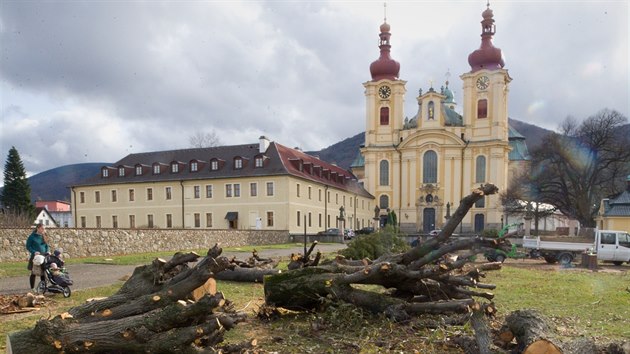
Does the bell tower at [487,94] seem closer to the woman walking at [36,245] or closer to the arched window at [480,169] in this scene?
the arched window at [480,169]

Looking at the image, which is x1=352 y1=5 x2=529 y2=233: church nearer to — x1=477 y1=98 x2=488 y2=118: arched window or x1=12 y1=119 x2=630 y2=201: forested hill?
x1=477 y1=98 x2=488 y2=118: arched window

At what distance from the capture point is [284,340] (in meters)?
5.90

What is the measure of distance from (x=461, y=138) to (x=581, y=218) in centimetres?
2184

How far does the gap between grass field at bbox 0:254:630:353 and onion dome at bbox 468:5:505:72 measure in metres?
55.0

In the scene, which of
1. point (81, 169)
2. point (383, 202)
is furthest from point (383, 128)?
point (81, 169)

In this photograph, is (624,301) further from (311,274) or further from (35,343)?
(35,343)

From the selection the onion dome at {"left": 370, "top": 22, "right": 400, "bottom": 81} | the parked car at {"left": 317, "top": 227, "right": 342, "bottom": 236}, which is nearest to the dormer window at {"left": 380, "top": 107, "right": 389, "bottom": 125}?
the onion dome at {"left": 370, "top": 22, "right": 400, "bottom": 81}

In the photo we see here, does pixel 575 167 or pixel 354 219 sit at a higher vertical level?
pixel 575 167

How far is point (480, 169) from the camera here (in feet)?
189

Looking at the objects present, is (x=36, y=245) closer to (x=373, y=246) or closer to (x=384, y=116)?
(x=373, y=246)

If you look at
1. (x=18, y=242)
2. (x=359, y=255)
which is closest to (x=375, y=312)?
(x=359, y=255)

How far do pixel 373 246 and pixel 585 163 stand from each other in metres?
31.5

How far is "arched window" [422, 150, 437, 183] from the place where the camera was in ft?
194

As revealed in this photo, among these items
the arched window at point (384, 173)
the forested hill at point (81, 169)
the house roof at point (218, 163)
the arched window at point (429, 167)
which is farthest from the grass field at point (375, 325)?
the forested hill at point (81, 169)
